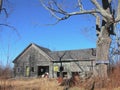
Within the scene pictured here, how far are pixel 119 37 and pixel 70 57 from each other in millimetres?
18687

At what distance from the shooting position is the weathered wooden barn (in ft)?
150

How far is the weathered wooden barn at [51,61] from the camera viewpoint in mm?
45844

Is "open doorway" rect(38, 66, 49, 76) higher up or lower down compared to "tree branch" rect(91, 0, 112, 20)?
lower down

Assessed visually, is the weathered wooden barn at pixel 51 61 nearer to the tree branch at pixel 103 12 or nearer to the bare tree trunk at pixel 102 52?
the bare tree trunk at pixel 102 52

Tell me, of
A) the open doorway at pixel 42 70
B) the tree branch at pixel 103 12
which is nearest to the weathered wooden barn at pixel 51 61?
the open doorway at pixel 42 70

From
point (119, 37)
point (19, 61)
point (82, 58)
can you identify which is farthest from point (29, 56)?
point (119, 37)

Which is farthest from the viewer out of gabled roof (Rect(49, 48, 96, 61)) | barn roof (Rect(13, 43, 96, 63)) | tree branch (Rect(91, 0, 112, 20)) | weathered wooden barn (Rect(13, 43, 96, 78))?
weathered wooden barn (Rect(13, 43, 96, 78))

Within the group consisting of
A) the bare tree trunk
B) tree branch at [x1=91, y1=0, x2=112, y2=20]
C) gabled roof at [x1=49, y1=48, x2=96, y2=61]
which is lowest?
the bare tree trunk

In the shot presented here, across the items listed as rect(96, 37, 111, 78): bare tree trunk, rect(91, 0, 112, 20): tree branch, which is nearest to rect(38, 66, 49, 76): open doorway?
rect(96, 37, 111, 78): bare tree trunk

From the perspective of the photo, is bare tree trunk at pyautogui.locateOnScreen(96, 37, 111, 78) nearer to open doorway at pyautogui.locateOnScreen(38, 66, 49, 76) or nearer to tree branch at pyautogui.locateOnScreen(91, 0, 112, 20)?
tree branch at pyautogui.locateOnScreen(91, 0, 112, 20)

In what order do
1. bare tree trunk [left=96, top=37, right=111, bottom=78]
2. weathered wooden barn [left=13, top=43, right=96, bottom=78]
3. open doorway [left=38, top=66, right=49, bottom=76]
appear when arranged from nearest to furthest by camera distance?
bare tree trunk [left=96, top=37, right=111, bottom=78] < weathered wooden barn [left=13, top=43, right=96, bottom=78] < open doorway [left=38, top=66, right=49, bottom=76]

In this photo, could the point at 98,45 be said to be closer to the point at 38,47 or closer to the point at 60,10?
the point at 60,10

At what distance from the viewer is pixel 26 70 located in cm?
5112

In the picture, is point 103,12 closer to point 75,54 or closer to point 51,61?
point 75,54
